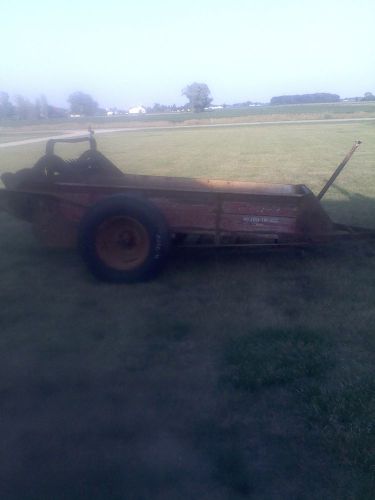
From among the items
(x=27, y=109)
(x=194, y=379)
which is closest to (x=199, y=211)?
(x=194, y=379)

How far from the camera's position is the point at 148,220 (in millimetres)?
5465

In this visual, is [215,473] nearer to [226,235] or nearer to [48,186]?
[226,235]

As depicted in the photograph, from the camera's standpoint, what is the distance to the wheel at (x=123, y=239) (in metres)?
5.48

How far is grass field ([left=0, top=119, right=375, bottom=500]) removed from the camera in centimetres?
290

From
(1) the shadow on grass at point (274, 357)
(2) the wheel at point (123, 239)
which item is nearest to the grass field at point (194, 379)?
(1) the shadow on grass at point (274, 357)

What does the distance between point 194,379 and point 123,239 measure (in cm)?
223

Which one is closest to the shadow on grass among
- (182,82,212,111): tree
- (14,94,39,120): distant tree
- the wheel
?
the wheel

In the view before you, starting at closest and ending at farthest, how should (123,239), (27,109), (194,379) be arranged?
(194,379) < (123,239) < (27,109)

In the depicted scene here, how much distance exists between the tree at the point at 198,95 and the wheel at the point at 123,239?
4013 inches

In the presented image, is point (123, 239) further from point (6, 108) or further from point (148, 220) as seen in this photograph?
point (6, 108)

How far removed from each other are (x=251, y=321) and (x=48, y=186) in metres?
2.72

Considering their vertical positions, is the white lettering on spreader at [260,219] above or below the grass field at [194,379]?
above

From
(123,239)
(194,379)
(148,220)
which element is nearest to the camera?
(194,379)

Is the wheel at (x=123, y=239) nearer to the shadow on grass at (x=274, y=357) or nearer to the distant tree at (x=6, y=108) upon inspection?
the shadow on grass at (x=274, y=357)
